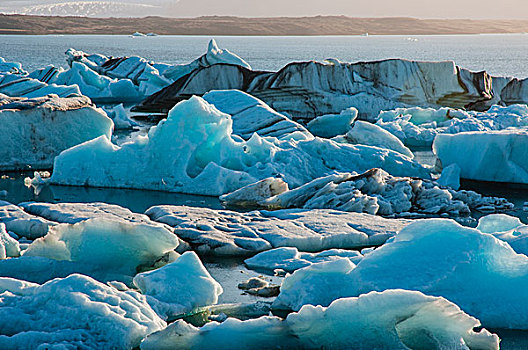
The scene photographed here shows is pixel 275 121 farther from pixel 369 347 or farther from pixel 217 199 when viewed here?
pixel 369 347

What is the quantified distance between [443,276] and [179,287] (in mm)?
1644

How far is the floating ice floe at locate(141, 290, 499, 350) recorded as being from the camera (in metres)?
3.67

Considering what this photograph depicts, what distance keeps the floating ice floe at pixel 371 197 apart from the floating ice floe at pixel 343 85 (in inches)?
358

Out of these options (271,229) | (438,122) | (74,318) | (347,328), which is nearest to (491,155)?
(271,229)

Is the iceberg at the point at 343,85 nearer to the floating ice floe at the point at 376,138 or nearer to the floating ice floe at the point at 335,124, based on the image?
the floating ice floe at the point at 335,124

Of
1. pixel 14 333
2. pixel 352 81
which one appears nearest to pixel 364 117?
pixel 352 81

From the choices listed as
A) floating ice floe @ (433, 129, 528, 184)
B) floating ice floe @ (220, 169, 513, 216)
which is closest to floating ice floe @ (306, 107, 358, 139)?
floating ice floe @ (433, 129, 528, 184)

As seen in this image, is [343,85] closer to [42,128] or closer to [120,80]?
[120,80]

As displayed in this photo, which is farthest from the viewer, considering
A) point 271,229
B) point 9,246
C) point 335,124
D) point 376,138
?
point 335,124

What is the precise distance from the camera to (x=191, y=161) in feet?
31.1

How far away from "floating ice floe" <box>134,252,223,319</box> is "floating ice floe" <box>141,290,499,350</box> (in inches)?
27.9

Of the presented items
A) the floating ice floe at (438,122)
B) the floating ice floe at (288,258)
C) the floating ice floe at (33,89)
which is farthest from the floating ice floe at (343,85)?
the floating ice floe at (288,258)

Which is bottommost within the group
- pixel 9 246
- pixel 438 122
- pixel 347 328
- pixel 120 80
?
pixel 120 80

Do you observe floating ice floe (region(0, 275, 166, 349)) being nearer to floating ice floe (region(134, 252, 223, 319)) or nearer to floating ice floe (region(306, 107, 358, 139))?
floating ice floe (region(134, 252, 223, 319))
